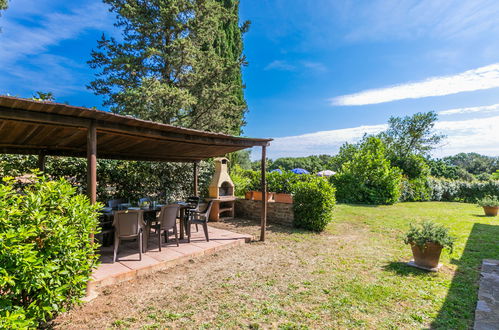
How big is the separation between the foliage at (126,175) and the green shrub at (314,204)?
415 centimetres

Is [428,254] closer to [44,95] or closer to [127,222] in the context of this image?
[127,222]

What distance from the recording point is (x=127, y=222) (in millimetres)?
4316

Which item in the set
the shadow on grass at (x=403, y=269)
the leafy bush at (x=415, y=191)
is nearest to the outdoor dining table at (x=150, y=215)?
the shadow on grass at (x=403, y=269)

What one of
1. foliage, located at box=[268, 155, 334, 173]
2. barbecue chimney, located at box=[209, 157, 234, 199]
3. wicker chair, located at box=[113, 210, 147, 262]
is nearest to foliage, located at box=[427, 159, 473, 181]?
foliage, located at box=[268, 155, 334, 173]

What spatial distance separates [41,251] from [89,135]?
174 centimetres

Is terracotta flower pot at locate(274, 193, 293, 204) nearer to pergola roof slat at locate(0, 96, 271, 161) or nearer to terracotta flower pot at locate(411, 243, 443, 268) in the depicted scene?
pergola roof slat at locate(0, 96, 271, 161)

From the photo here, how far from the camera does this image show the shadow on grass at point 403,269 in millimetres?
4227

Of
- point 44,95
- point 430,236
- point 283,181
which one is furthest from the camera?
point 283,181

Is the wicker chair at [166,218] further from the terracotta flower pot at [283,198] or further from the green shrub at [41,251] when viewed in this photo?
the terracotta flower pot at [283,198]

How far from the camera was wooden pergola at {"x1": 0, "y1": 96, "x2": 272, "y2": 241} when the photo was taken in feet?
9.51

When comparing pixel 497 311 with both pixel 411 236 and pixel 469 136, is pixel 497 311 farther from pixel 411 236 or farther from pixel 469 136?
pixel 469 136

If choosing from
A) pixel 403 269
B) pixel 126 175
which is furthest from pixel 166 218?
pixel 403 269

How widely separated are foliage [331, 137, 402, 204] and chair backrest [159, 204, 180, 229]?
38.9 feet

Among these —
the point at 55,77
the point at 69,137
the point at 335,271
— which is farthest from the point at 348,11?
the point at 55,77
